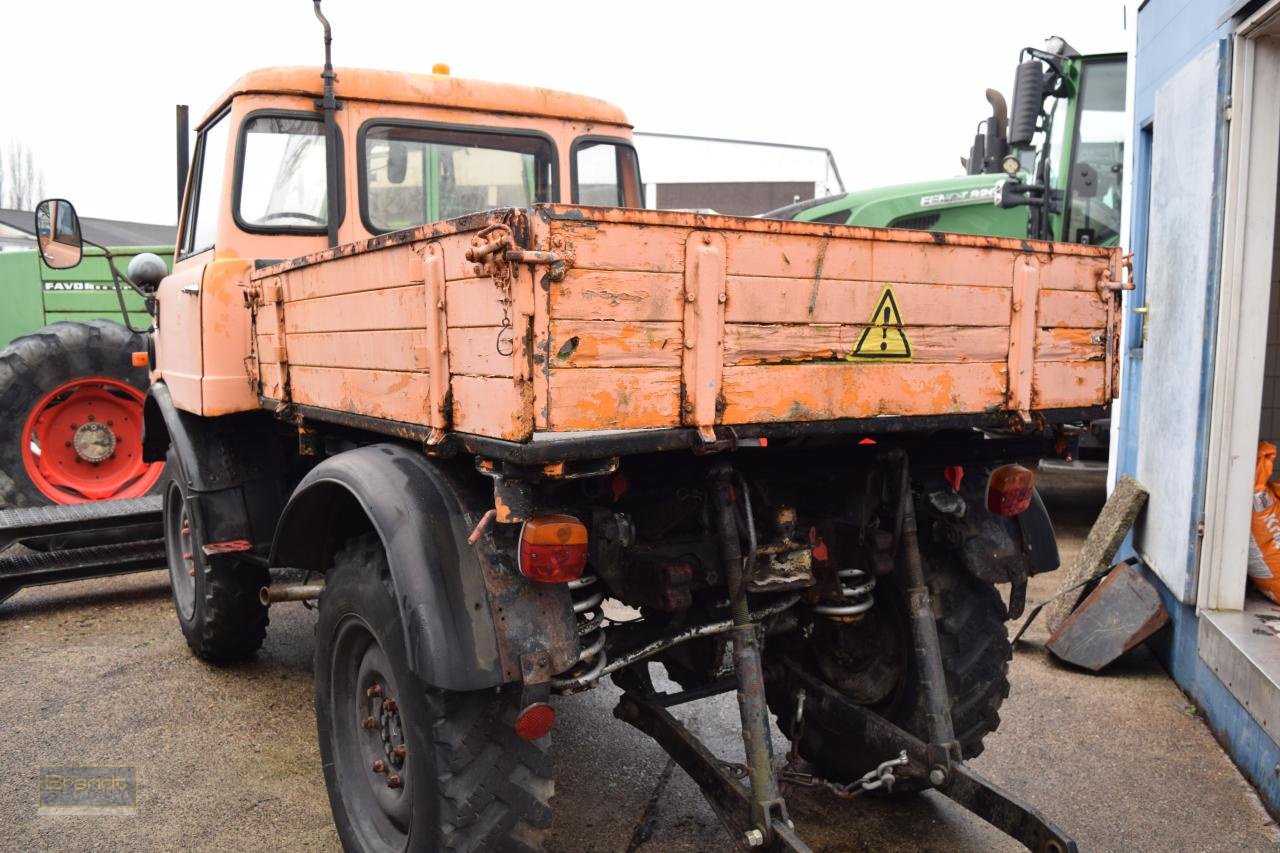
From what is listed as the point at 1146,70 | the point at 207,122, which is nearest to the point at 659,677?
the point at 207,122

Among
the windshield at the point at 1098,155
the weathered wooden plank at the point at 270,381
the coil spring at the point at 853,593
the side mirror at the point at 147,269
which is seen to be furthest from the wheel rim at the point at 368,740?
the windshield at the point at 1098,155

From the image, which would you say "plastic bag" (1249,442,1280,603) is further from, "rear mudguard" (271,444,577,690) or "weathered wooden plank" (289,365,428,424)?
"weathered wooden plank" (289,365,428,424)

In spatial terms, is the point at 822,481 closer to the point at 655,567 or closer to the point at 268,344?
the point at 655,567

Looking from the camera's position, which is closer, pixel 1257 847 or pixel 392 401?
pixel 392 401

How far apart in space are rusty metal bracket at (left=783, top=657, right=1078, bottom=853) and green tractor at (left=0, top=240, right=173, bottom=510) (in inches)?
222

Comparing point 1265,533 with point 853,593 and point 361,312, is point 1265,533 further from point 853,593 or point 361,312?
point 361,312

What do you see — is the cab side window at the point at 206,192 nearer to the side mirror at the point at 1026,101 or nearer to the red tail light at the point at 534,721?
the red tail light at the point at 534,721

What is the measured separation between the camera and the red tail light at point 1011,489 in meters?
3.24

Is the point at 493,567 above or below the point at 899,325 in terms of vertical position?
below

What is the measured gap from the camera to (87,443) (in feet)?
25.1

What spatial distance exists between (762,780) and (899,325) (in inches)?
48.6

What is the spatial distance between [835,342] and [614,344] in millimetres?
660

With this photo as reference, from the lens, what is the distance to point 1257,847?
10.9ft

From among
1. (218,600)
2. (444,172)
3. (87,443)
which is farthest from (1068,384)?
(87,443)
